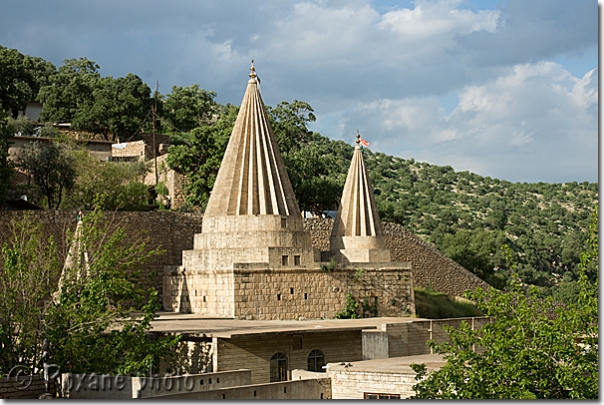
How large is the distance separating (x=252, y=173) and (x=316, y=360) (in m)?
6.71

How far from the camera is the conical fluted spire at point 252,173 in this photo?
80.4ft

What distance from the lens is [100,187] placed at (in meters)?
31.0

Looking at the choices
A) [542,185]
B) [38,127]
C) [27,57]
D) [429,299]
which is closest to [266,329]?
[429,299]

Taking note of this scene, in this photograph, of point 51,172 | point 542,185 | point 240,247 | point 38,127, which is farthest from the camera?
point 542,185

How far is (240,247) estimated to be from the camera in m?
24.0

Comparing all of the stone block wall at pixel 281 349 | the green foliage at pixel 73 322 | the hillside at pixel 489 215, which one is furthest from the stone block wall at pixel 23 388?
the hillside at pixel 489 215

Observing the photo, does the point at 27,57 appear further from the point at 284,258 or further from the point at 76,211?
the point at 284,258

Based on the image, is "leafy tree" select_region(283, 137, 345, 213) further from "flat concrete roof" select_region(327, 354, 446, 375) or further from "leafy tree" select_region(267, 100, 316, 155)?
"flat concrete roof" select_region(327, 354, 446, 375)

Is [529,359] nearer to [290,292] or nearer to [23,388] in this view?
[23,388]

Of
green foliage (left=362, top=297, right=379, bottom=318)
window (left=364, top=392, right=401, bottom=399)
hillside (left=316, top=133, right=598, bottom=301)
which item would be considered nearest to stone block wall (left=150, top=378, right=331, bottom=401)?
window (left=364, top=392, right=401, bottom=399)

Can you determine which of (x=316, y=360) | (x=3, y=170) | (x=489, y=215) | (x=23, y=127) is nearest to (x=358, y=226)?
(x=316, y=360)

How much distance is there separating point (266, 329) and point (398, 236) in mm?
14640

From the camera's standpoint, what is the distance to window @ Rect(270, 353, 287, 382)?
19.0 metres

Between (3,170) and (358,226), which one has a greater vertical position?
(3,170)
